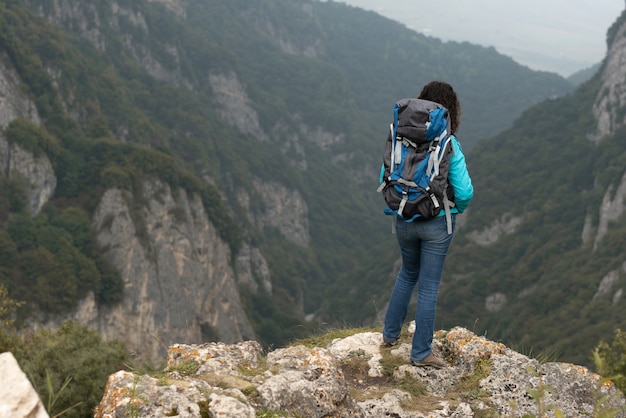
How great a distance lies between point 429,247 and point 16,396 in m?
3.79

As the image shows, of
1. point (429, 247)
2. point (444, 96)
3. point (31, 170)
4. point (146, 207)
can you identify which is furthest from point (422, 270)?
point (146, 207)

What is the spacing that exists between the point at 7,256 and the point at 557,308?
216ft

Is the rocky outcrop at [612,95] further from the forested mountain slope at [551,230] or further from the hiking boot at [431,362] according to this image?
the hiking boot at [431,362]

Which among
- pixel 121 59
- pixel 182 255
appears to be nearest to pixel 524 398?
pixel 182 255

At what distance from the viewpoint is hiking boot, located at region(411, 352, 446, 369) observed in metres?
6.46

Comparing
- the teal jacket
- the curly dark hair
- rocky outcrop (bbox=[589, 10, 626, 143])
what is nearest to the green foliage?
the teal jacket

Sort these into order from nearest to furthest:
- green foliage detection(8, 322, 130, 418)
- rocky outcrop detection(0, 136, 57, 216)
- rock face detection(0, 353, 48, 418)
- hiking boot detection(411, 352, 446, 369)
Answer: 1. rock face detection(0, 353, 48, 418)
2. hiking boot detection(411, 352, 446, 369)
3. green foliage detection(8, 322, 130, 418)
4. rocky outcrop detection(0, 136, 57, 216)

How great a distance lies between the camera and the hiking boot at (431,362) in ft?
21.2

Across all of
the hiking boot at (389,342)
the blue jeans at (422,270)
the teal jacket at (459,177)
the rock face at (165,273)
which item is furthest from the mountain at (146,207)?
the teal jacket at (459,177)

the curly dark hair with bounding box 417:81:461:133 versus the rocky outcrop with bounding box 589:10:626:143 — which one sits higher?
the rocky outcrop with bounding box 589:10:626:143

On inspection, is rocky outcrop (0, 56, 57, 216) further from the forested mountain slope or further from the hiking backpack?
the hiking backpack

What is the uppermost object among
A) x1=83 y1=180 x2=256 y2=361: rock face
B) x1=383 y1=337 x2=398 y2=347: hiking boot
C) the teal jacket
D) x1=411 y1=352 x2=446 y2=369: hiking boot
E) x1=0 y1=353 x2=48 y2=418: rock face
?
Answer: the teal jacket

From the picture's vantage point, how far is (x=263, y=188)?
173 metres

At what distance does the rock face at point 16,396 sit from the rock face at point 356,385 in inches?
37.3
